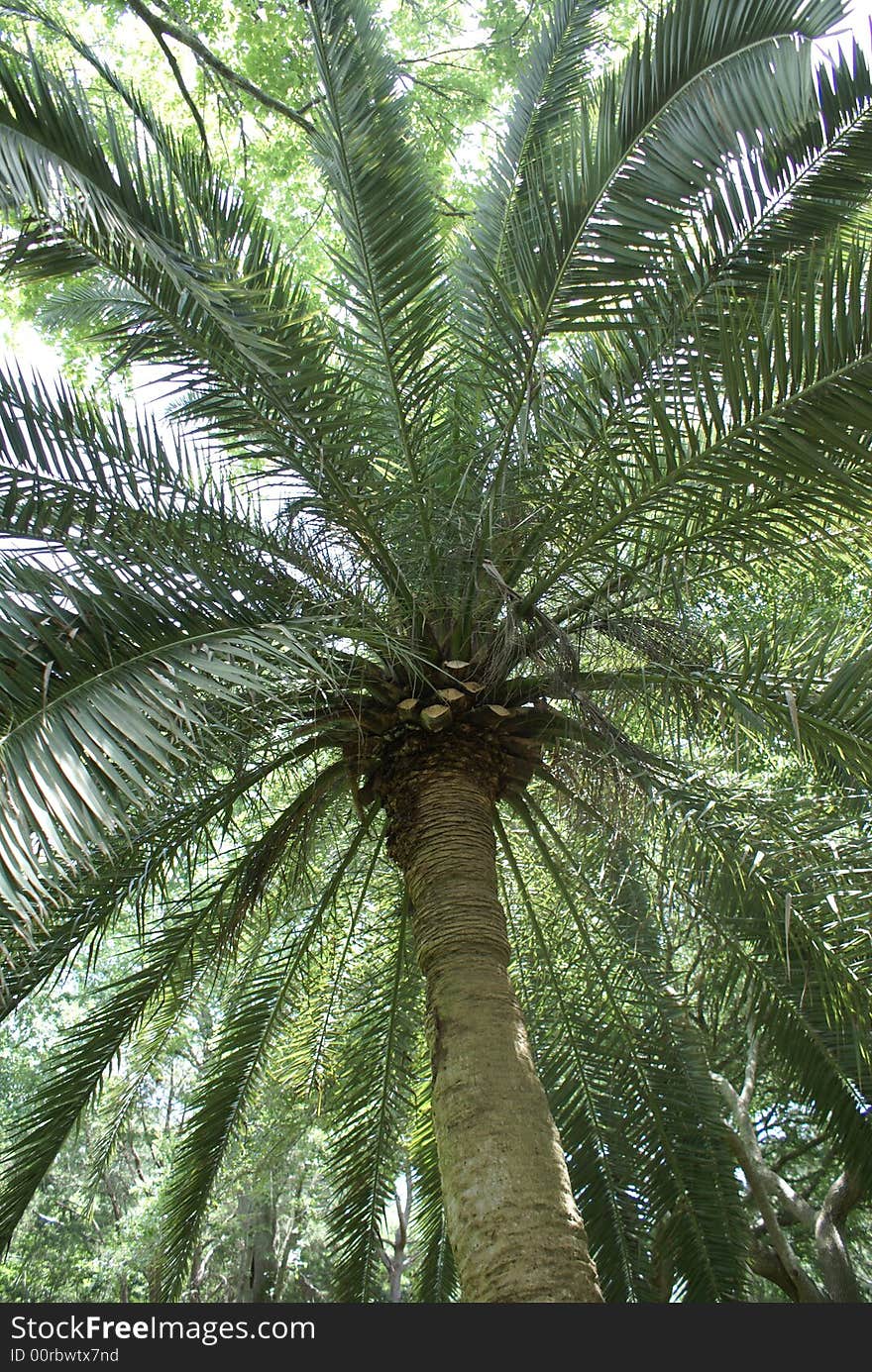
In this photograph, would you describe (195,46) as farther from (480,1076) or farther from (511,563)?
A: (480,1076)

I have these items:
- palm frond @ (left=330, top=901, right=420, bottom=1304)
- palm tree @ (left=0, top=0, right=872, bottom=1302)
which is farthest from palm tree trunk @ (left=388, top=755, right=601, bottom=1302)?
palm frond @ (left=330, top=901, right=420, bottom=1304)

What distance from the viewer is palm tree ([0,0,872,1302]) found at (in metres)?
3.24

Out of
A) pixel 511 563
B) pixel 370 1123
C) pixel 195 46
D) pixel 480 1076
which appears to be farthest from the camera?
pixel 195 46

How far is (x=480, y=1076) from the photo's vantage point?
10.9 feet

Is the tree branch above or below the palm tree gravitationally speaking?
above

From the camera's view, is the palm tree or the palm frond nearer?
the palm tree

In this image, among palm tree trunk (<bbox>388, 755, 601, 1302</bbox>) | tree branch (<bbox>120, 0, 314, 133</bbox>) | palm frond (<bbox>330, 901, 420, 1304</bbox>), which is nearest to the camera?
palm tree trunk (<bbox>388, 755, 601, 1302</bbox>)

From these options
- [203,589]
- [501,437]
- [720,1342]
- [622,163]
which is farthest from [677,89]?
[720,1342]

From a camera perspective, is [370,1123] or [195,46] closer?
[370,1123]

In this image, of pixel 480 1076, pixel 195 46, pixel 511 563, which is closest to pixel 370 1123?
pixel 480 1076

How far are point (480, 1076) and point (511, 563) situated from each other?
218 cm

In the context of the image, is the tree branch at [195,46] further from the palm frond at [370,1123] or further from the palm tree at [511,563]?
the palm frond at [370,1123]

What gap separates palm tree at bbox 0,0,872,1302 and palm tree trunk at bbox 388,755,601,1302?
15 millimetres

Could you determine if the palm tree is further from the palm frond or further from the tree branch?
the tree branch
